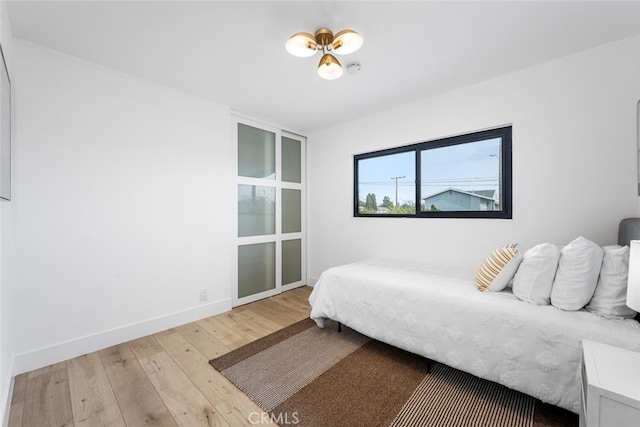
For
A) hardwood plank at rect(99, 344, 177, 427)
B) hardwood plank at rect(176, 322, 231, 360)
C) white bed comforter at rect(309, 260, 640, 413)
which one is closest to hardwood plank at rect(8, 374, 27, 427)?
hardwood plank at rect(99, 344, 177, 427)

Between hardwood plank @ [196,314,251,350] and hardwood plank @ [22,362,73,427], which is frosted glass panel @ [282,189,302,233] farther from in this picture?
hardwood plank @ [22,362,73,427]

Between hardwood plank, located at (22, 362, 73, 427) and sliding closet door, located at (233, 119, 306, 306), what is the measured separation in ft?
5.29

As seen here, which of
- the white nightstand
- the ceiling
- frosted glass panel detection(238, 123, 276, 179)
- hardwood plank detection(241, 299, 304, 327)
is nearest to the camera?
the white nightstand

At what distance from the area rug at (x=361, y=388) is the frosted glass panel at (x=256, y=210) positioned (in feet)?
4.98

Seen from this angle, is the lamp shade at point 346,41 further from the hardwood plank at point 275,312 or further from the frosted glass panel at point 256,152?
the hardwood plank at point 275,312

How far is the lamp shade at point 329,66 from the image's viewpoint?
187 centimetres

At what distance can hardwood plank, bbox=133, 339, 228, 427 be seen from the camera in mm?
1485

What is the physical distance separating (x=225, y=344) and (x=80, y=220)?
1569 millimetres

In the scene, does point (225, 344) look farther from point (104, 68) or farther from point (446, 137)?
point (446, 137)

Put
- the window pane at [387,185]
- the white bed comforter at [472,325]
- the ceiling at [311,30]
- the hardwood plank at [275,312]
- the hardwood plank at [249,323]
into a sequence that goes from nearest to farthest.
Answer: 1. the white bed comforter at [472,325]
2. the ceiling at [311,30]
3. the hardwood plank at [249,323]
4. the hardwood plank at [275,312]
5. the window pane at [387,185]

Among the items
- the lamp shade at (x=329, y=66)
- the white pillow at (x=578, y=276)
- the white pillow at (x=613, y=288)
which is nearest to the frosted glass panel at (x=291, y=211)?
the lamp shade at (x=329, y=66)

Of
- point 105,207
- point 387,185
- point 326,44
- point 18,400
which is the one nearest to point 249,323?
point 18,400

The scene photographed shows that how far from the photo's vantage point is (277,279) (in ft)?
12.2

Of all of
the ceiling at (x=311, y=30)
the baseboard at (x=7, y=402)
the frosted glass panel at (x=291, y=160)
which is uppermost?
the ceiling at (x=311, y=30)
